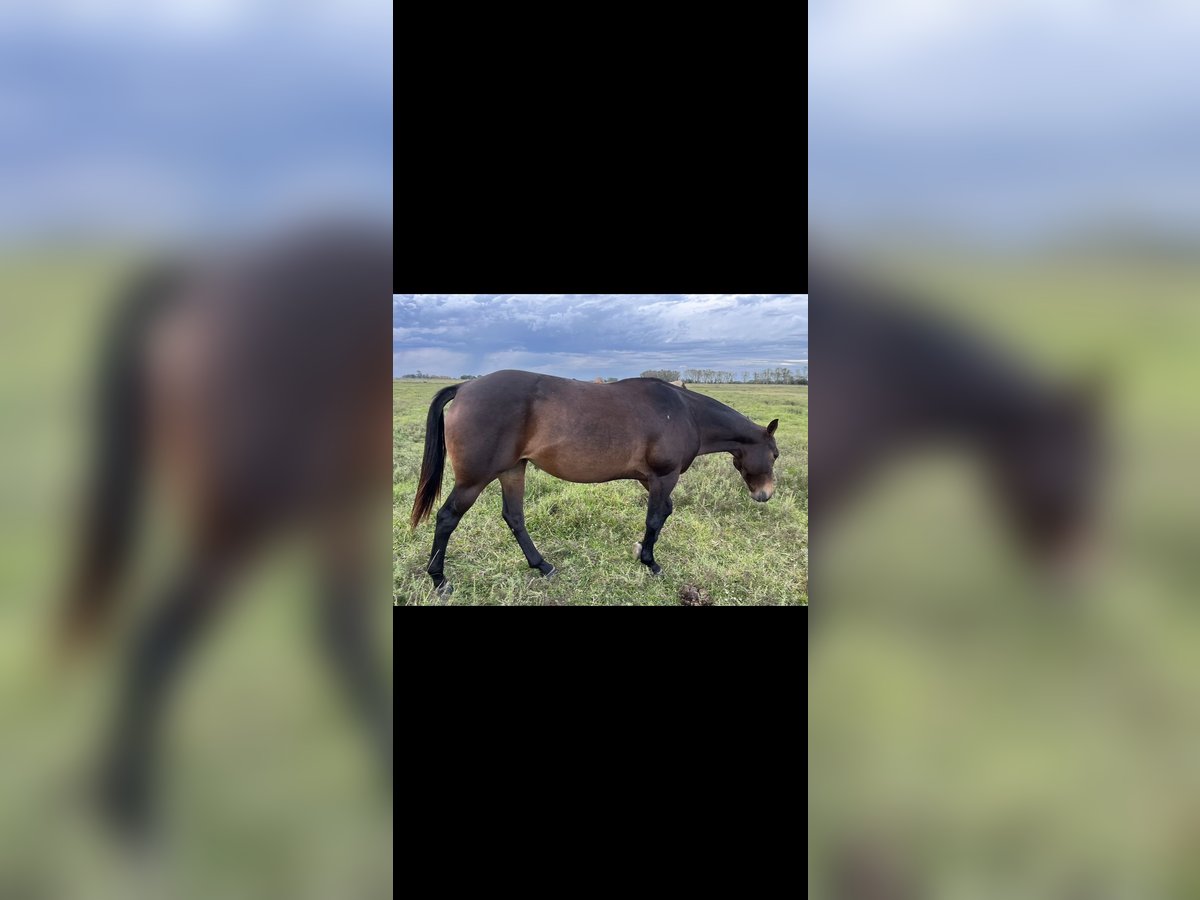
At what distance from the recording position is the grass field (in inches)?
83.7

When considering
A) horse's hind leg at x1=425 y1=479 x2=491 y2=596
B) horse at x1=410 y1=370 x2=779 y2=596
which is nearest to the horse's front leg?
horse at x1=410 y1=370 x2=779 y2=596
